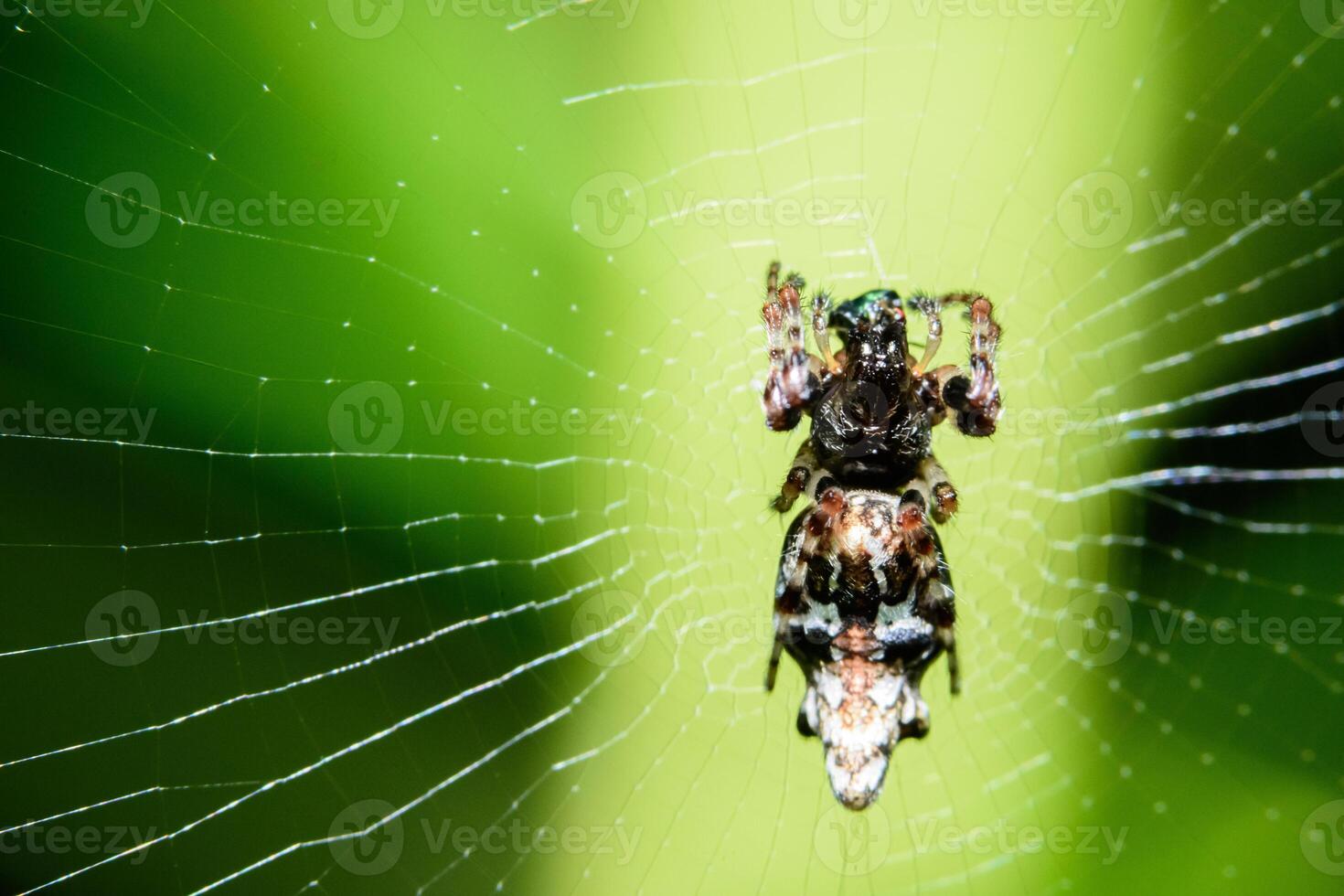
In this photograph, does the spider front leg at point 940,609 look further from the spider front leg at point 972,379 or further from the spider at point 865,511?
the spider front leg at point 972,379

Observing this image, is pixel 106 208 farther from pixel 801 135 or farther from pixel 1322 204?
pixel 1322 204

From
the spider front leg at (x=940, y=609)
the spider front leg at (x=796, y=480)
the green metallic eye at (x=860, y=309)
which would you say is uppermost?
the green metallic eye at (x=860, y=309)

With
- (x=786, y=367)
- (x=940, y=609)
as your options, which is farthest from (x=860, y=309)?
(x=940, y=609)

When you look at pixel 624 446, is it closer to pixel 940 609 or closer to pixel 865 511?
pixel 865 511

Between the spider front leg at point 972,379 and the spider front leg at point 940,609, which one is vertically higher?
the spider front leg at point 972,379

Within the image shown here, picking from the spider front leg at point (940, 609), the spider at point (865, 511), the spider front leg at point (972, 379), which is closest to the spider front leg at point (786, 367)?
the spider at point (865, 511)

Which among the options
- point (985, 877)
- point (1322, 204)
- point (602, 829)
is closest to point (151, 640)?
point (602, 829)

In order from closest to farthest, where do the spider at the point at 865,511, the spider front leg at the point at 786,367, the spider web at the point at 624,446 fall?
the spider web at the point at 624,446 → the spider at the point at 865,511 → the spider front leg at the point at 786,367

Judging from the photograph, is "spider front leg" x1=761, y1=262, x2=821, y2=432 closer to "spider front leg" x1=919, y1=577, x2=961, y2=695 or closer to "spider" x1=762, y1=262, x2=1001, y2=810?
"spider" x1=762, y1=262, x2=1001, y2=810
